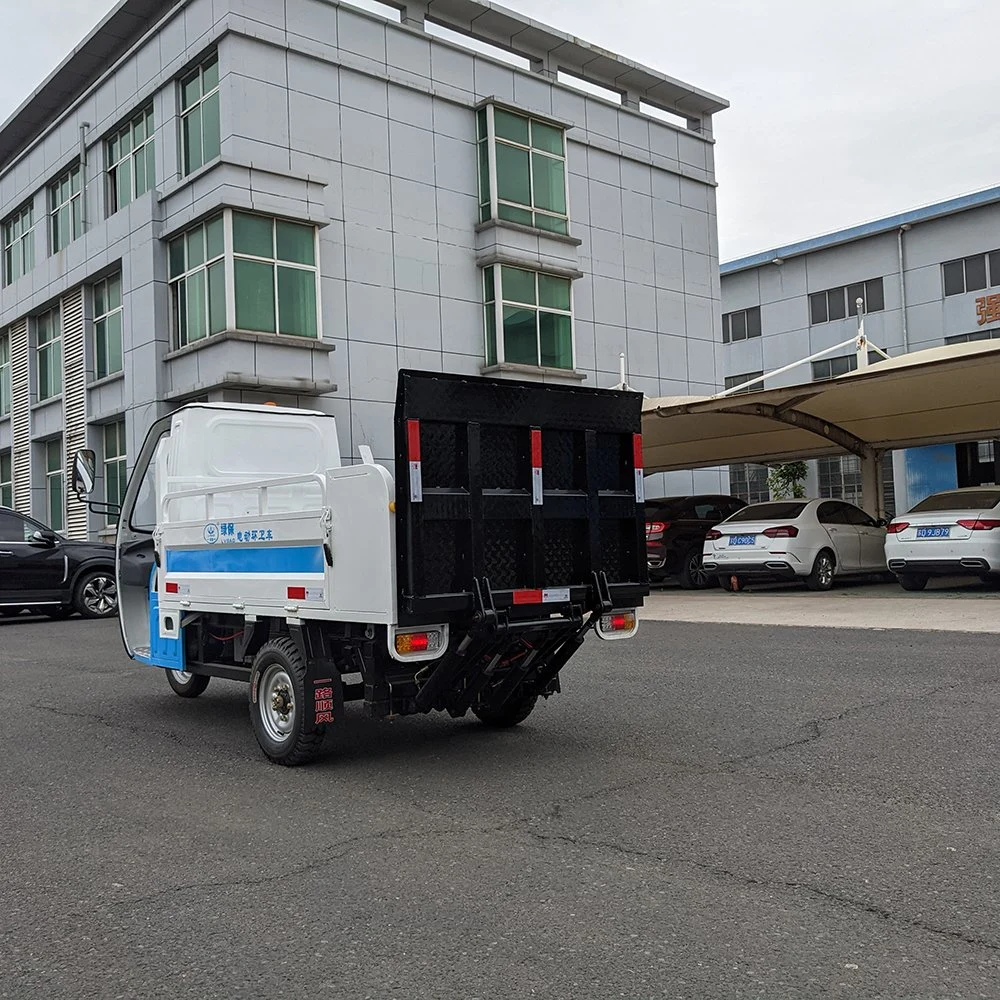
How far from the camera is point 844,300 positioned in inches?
1651

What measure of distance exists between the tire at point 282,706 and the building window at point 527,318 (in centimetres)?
2014

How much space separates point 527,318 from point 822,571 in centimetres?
1139

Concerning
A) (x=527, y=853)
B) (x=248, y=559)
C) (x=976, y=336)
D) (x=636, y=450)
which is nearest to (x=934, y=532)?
(x=636, y=450)

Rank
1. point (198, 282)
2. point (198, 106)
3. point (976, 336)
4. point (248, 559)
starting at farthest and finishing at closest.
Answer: point (976, 336)
point (198, 106)
point (198, 282)
point (248, 559)

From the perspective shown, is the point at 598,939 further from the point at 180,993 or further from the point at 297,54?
the point at 297,54

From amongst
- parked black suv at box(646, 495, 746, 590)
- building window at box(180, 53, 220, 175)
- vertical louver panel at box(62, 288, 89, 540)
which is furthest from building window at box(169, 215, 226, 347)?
parked black suv at box(646, 495, 746, 590)

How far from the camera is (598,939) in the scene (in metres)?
3.72

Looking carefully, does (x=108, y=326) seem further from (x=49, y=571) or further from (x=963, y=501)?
(x=963, y=501)

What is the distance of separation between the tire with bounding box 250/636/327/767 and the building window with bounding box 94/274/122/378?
2137 centimetres

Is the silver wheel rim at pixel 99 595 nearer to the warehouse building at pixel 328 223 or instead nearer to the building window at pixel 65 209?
the warehouse building at pixel 328 223

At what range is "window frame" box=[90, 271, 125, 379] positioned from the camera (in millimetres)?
26109

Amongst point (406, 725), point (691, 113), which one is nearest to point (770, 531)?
point (406, 725)

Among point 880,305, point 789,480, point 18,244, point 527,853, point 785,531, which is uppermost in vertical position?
point 18,244

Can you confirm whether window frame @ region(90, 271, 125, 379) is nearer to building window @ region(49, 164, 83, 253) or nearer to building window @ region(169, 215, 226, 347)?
building window @ region(169, 215, 226, 347)
